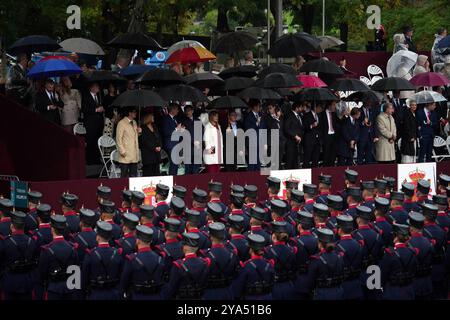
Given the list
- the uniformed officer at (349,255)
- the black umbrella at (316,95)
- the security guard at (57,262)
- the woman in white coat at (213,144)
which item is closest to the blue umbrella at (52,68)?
the woman in white coat at (213,144)

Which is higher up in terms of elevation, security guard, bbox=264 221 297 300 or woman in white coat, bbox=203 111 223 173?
woman in white coat, bbox=203 111 223 173

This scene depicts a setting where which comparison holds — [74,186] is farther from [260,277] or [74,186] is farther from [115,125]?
[260,277]

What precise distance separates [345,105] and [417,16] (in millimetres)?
13698

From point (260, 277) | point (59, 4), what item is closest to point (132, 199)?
point (260, 277)

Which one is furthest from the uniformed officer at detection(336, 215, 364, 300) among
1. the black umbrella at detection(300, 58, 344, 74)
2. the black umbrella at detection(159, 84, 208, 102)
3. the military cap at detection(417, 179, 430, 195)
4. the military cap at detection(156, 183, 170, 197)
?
the black umbrella at detection(300, 58, 344, 74)

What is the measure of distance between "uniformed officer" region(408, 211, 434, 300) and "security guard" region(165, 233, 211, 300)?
3.51 meters

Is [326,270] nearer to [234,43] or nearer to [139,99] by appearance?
[139,99]

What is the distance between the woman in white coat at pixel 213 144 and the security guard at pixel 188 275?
27.8 feet

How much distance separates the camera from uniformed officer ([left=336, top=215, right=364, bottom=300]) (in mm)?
18906

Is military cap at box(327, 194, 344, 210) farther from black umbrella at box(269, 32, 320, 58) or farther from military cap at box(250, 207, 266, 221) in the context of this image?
black umbrella at box(269, 32, 320, 58)

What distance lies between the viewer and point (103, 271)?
17.9 meters

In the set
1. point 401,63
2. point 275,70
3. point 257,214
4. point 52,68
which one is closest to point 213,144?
point 275,70
